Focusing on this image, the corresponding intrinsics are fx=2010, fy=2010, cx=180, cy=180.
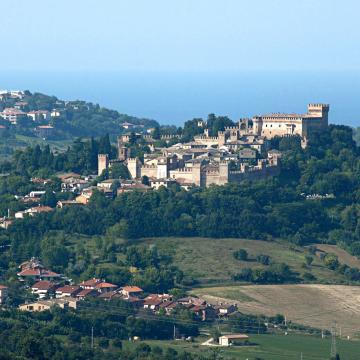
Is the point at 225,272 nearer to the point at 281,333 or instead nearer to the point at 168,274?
the point at 168,274

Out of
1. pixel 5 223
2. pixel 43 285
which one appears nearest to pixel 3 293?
pixel 43 285

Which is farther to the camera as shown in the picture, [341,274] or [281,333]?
[341,274]

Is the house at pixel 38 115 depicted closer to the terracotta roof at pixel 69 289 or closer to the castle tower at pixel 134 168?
the castle tower at pixel 134 168

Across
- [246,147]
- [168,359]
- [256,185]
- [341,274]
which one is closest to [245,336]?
[168,359]

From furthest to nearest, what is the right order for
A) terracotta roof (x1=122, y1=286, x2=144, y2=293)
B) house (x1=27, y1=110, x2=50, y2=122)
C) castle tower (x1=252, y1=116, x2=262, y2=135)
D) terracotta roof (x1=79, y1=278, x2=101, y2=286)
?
house (x1=27, y1=110, x2=50, y2=122) < castle tower (x1=252, y1=116, x2=262, y2=135) < terracotta roof (x1=79, y1=278, x2=101, y2=286) < terracotta roof (x1=122, y1=286, x2=144, y2=293)

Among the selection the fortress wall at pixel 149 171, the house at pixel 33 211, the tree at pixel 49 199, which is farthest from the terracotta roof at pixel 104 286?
the fortress wall at pixel 149 171

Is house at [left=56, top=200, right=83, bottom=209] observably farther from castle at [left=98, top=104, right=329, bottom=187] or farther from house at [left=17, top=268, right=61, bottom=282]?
house at [left=17, top=268, right=61, bottom=282]

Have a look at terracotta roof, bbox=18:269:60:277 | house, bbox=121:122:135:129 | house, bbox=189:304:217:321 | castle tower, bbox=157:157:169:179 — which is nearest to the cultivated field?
house, bbox=189:304:217:321

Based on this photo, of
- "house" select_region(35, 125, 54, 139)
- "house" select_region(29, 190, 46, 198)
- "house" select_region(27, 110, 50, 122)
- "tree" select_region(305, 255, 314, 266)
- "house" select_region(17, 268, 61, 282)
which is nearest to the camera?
"house" select_region(17, 268, 61, 282)
